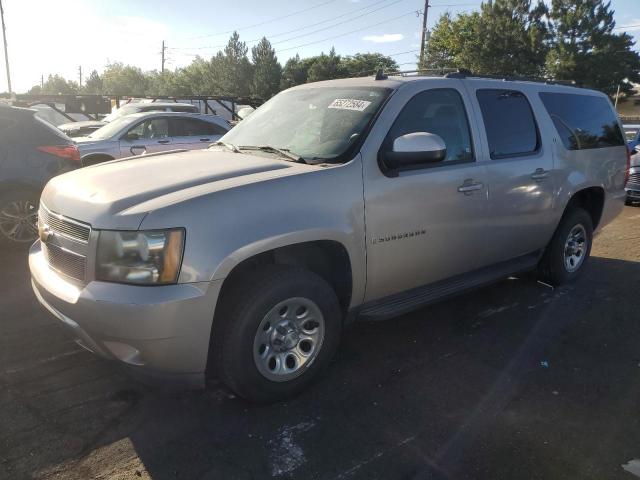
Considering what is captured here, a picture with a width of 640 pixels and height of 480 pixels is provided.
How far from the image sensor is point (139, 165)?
11.5 ft

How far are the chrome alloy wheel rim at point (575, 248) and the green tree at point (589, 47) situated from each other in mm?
43631

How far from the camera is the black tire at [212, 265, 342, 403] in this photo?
2.78 meters

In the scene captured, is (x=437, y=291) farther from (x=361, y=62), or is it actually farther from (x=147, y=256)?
(x=361, y=62)

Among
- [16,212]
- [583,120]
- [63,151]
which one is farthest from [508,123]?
[16,212]

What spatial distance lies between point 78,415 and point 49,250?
981 mm

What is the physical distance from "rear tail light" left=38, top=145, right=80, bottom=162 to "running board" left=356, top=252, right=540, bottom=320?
14.5ft

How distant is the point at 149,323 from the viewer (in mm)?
2508

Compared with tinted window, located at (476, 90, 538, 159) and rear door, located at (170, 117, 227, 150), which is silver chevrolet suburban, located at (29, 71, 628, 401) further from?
rear door, located at (170, 117, 227, 150)

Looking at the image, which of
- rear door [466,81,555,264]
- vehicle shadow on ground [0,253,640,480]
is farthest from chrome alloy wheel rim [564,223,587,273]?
vehicle shadow on ground [0,253,640,480]

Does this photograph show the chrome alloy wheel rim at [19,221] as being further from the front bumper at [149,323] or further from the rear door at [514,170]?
the rear door at [514,170]

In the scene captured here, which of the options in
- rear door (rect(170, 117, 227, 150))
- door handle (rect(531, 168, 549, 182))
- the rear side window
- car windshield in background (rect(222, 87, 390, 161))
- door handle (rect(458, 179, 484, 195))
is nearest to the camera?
car windshield in background (rect(222, 87, 390, 161))

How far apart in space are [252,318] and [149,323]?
542 millimetres

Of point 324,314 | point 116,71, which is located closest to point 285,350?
point 324,314

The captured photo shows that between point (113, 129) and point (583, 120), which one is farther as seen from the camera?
point (113, 129)
